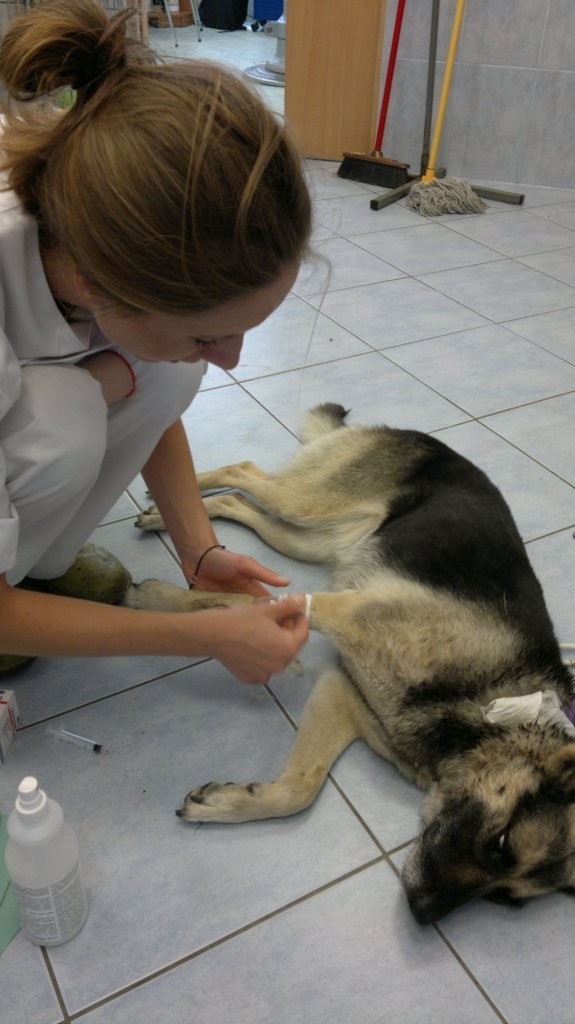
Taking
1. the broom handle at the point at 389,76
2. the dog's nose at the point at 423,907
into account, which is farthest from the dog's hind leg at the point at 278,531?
the broom handle at the point at 389,76

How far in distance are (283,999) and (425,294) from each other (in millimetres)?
2862

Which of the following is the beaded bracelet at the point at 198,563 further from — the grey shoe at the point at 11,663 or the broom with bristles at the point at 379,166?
the broom with bristles at the point at 379,166

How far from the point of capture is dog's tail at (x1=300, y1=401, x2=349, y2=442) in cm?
230

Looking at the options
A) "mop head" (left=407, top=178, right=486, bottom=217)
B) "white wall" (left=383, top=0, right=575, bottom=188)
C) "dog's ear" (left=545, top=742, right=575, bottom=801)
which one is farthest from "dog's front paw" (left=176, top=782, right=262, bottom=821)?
"white wall" (left=383, top=0, right=575, bottom=188)

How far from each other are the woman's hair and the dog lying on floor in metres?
0.82

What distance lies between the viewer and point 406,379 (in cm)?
279

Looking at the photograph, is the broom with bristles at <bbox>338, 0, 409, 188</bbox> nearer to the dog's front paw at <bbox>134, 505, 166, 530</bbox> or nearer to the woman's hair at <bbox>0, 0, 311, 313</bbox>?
the dog's front paw at <bbox>134, 505, 166, 530</bbox>

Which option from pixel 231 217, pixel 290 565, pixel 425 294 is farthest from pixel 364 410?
pixel 231 217

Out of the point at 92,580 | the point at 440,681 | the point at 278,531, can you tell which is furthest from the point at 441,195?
the point at 440,681

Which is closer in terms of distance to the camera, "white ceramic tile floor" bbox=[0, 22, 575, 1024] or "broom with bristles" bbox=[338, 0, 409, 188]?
"white ceramic tile floor" bbox=[0, 22, 575, 1024]

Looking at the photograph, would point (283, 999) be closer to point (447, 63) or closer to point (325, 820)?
point (325, 820)

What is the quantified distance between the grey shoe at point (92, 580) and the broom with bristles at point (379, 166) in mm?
3460

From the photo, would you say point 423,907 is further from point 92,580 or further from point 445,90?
point 445,90

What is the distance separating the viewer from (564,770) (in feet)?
4.26
